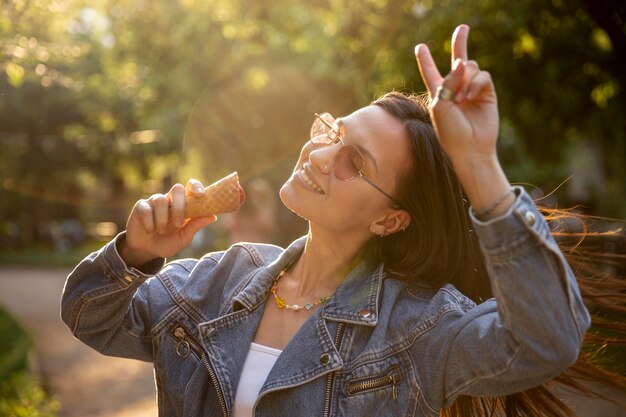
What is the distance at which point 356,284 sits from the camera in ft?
8.73

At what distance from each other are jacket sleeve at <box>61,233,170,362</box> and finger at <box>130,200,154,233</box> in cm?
16

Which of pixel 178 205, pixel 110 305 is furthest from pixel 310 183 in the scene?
pixel 110 305

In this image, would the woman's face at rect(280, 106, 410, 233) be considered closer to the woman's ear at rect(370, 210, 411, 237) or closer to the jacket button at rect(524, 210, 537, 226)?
the woman's ear at rect(370, 210, 411, 237)

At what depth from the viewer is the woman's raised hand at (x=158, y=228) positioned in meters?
2.45

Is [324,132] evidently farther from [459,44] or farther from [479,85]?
[479,85]

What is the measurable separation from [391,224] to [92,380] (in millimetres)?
8218

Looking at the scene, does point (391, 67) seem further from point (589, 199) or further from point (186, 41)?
point (186, 41)

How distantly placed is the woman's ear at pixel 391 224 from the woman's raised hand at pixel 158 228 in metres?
0.68

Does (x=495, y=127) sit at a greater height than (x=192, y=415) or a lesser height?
greater

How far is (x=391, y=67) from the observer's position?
462 inches

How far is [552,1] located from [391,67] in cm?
263

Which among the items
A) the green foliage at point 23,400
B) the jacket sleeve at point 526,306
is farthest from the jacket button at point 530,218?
the green foliage at point 23,400

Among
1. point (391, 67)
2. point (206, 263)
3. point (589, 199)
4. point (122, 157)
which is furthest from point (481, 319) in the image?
point (122, 157)

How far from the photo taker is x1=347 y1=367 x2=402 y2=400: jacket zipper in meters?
2.33
